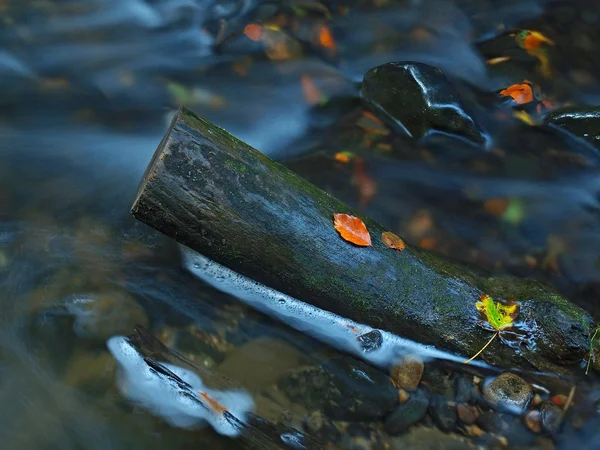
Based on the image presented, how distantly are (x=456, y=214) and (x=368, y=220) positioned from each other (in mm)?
1181

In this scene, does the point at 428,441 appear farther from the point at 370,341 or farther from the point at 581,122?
the point at 581,122

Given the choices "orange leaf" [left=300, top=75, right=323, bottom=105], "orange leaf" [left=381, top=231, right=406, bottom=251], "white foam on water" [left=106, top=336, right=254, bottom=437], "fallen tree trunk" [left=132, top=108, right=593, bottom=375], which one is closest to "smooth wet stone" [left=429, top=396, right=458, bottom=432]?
"fallen tree trunk" [left=132, top=108, right=593, bottom=375]

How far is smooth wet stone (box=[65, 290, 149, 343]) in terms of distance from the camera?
137 inches

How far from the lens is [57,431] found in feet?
10.6

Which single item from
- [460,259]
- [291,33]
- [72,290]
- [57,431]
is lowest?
[57,431]

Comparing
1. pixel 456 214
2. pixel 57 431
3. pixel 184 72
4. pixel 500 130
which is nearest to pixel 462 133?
pixel 500 130

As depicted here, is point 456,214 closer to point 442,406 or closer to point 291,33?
point 442,406

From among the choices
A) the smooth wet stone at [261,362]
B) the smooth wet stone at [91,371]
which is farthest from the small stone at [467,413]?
the smooth wet stone at [91,371]

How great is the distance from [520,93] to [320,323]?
A: 2.65 meters

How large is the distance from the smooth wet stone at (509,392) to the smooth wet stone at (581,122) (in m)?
2.09

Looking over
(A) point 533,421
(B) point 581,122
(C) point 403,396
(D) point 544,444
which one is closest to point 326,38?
(B) point 581,122

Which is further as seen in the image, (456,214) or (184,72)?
(184,72)

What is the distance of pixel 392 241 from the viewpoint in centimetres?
317

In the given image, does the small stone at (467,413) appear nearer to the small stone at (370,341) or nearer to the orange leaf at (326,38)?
the small stone at (370,341)
